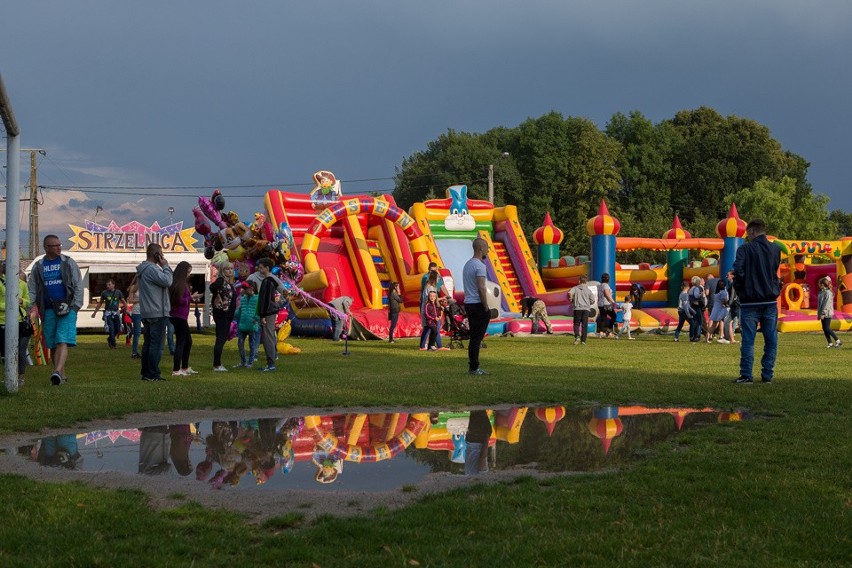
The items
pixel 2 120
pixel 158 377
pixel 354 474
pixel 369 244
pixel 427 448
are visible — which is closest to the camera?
pixel 354 474

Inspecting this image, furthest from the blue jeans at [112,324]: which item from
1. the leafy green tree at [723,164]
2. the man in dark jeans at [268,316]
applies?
the leafy green tree at [723,164]

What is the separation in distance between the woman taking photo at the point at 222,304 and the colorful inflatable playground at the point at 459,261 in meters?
7.51

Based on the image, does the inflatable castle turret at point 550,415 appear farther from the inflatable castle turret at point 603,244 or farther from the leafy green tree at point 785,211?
the leafy green tree at point 785,211

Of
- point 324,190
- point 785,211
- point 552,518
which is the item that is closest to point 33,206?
point 324,190

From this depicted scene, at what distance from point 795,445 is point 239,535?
13.6ft

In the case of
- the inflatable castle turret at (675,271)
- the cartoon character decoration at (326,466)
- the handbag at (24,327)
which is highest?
the inflatable castle turret at (675,271)

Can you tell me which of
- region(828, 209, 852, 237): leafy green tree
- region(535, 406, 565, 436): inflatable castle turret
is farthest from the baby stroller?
region(828, 209, 852, 237): leafy green tree

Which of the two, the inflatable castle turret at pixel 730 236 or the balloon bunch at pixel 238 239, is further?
the inflatable castle turret at pixel 730 236

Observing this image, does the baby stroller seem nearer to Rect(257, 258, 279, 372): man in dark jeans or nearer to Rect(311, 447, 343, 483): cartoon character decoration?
Rect(257, 258, 279, 372): man in dark jeans

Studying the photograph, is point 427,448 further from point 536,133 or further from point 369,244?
point 536,133

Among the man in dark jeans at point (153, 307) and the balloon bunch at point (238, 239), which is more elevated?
the balloon bunch at point (238, 239)

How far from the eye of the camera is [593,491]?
5.11 metres

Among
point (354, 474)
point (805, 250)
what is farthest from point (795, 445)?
point (805, 250)

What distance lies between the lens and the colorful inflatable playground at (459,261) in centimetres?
2452
